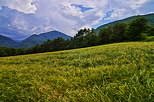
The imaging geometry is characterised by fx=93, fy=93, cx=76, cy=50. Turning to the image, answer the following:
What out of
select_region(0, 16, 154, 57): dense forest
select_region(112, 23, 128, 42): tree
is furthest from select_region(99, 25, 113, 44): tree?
select_region(112, 23, 128, 42): tree

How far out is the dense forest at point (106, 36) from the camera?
194ft

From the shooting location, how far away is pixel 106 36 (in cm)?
7806

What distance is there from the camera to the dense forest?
59.1m

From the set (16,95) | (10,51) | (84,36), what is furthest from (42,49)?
(16,95)

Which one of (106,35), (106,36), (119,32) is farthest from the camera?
(106,35)

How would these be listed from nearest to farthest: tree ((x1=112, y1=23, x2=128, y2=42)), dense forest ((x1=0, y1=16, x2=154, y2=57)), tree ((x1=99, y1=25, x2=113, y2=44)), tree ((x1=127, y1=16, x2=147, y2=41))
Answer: tree ((x1=127, y1=16, x2=147, y2=41))
dense forest ((x1=0, y1=16, x2=154, y2=57))
tree ((x1=112, y1=23, x2=128, y2=42))
tree ((x1=99, y1=25, x2=113, y2=44))

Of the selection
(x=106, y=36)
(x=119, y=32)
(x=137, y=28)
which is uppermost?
(x=119, y=32)

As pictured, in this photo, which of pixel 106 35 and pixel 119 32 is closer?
pixel 119 32

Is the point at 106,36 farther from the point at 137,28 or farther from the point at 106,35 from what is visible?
the point at 137,28

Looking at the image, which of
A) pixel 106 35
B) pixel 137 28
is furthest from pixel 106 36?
pixel 137 28

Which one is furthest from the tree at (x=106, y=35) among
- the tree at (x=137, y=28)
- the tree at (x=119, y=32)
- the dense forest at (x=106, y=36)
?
the tree at (x=137, y=28)

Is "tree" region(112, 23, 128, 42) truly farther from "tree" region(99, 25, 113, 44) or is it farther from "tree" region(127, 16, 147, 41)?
"tree" region(127, 16, 147, 41)

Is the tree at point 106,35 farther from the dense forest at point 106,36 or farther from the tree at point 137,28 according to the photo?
the tree at point 137,28

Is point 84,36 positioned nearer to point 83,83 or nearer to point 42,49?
point 42,49
